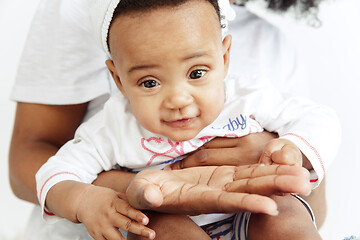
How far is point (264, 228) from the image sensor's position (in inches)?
34.1

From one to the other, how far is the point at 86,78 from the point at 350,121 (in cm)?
Answer: 102

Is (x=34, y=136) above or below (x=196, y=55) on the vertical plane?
Result: below

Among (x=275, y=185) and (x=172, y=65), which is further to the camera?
(x=172, y=65)

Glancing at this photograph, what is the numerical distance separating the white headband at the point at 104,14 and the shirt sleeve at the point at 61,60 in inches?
9.1

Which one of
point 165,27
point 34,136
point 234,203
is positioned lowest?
point 34,136

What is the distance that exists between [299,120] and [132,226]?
50cm

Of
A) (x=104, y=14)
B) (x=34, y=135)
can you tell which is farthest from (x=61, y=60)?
(x=104, y=14)

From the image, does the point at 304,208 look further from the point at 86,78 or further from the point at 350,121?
the point at 350,121

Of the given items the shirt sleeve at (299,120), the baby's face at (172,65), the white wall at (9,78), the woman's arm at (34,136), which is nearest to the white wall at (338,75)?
the shirt sleeve at (299,120)

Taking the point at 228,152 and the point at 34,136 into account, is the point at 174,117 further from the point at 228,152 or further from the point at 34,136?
the point at 34,136

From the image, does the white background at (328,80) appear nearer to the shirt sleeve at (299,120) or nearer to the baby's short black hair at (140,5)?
the shirt sleeve at (299,120)

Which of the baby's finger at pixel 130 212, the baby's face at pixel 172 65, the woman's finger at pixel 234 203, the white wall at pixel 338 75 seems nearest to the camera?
the woman's finger at pixel 234 203

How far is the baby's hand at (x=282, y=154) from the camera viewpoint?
848 millimetres

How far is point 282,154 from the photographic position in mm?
857
